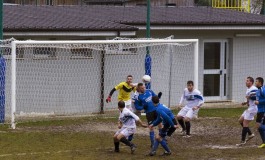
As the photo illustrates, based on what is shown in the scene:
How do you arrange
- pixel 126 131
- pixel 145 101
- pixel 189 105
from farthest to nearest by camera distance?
pixel 189 105 → pixel 145 101 → pixel 126 131

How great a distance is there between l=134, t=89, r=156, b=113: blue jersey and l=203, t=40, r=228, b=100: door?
9879 mm

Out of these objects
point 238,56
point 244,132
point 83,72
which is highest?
point 238,56

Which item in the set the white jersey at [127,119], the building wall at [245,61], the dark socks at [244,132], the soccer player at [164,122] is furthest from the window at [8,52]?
the building wall at [245,61]

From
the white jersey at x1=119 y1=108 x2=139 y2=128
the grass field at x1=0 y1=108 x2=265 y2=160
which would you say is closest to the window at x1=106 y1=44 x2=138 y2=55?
the grass field at x1=0 y1=108 x2=265 y2=160

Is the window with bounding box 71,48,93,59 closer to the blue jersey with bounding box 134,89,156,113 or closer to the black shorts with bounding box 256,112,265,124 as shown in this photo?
the blue jersey with bounding box 134,89,156,113

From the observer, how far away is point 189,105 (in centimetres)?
2138

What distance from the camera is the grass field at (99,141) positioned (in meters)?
17.8

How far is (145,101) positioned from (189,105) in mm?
2361

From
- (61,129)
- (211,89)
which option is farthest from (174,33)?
(61,129)

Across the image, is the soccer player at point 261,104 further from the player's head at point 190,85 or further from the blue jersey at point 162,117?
the blue jersey at point 162,117

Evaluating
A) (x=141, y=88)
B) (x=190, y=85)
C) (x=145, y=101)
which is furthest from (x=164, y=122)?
(x=190, y=85)

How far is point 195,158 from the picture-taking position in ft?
57.5

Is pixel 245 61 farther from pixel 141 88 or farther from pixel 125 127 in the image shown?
pixel 125 127

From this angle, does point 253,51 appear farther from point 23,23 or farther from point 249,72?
point 23,23
